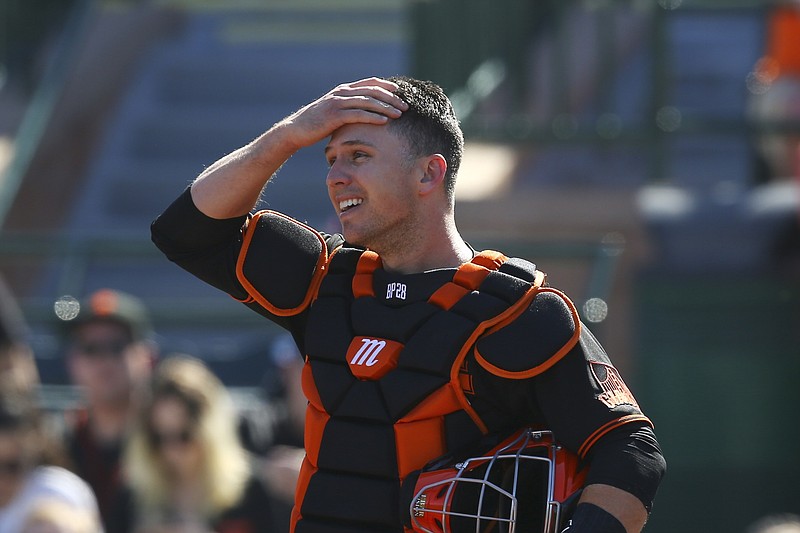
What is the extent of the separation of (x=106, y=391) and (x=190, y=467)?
26.1 inches

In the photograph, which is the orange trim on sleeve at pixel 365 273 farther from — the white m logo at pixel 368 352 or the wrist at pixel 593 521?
the wrist at pixel 593 521

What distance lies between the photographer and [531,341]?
310 cm

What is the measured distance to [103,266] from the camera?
9.09 metres

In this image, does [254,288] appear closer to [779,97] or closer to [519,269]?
[519,269]

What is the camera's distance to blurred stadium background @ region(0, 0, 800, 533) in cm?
740

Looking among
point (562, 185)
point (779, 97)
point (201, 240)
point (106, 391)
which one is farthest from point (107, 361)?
point (779, 97)

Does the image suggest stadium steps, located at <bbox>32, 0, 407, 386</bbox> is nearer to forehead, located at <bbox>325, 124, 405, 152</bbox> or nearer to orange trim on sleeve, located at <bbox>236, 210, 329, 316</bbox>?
orange trim on sleeve, located at <bbox>236, 210, 329, 316</bbox>

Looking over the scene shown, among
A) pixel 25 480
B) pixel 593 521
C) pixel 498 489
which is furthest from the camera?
pixel 25 480

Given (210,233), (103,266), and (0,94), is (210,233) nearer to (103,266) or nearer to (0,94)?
(103,266)

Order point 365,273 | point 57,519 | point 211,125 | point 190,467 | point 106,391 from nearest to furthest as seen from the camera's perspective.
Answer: point 365,273 → point 57,519 → point 190,467 → point 106,391 → point 211,125

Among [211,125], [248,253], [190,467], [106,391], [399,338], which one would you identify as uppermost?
[248,253]

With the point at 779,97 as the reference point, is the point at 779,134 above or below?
below

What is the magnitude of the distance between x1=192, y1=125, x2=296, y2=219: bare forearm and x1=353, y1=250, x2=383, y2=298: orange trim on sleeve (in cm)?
30

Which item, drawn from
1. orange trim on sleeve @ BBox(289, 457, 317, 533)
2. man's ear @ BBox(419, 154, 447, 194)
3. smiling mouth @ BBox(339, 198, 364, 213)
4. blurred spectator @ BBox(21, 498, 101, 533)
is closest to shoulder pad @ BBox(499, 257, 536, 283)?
man's ear @ BBox(419, 154, 447, 194)
